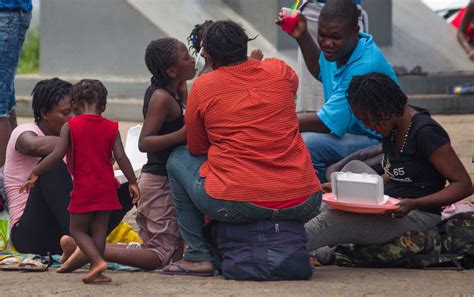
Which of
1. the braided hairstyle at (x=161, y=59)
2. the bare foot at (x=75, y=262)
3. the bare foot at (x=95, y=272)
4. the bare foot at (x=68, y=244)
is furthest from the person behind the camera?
the braided hairstyle at (x=161, y=59)

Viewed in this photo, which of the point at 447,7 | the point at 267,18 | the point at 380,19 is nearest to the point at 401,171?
the point at 267,18

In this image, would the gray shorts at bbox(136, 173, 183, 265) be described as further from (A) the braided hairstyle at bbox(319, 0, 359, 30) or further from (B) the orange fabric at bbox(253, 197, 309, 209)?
(A) the braided hairstyle at bbox(319, 0, 359, 30)

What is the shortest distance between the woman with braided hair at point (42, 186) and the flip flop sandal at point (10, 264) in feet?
0.54

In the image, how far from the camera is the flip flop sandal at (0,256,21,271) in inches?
204

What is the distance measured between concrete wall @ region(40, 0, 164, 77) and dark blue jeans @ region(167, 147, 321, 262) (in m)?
5.72

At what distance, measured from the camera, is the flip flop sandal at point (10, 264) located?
17.0ft

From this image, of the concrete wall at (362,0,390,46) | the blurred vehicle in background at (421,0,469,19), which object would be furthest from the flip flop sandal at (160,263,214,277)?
the blurred vehicle in background at (421,0,469,19)

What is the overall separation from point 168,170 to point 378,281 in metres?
1.12

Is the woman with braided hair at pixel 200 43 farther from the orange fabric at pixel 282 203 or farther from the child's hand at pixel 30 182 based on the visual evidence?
the child's hand at pixel 30 182

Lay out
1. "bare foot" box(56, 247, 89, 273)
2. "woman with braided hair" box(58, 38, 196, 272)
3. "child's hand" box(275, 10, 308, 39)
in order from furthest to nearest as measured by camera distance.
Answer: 1. "child's hand" box(275, 10, 308, 39)
2. "woman with braided hair" box(58, 38, 196, 272)
3. "bare foot" box(56, 247, 89, 273)

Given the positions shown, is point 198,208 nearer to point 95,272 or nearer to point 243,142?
point 243,142

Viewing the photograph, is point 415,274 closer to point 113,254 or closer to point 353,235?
point 353,235

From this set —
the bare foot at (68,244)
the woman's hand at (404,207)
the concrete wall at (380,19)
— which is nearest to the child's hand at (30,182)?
the bare foot at (68,244)

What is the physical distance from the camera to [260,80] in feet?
15.9
